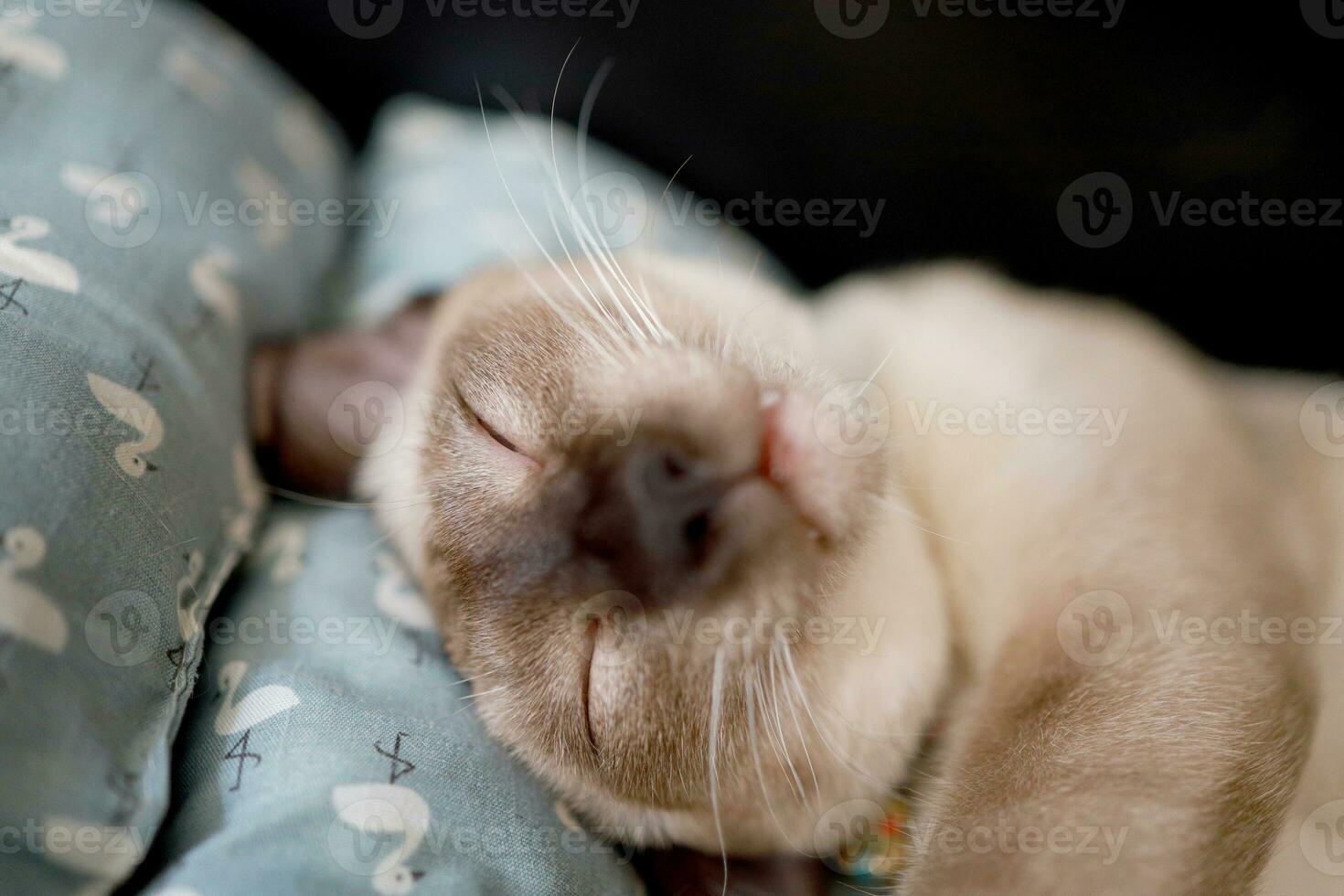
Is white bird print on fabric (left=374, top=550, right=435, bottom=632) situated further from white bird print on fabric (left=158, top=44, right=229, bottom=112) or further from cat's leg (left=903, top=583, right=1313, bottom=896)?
white bird print on fabric (left=158, top=44, right=229, bottom=112)

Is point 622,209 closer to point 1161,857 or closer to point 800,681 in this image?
point 800,681

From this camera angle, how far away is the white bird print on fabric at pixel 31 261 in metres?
1.06

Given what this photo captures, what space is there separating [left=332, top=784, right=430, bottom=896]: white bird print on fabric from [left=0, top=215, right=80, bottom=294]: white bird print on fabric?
28.6 inches

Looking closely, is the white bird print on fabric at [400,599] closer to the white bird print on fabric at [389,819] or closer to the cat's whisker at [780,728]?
the white bird print on fabric at [389,819]

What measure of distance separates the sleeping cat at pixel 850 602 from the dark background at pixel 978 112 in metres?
0.75

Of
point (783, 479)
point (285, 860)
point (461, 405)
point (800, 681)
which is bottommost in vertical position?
point (285, 860)

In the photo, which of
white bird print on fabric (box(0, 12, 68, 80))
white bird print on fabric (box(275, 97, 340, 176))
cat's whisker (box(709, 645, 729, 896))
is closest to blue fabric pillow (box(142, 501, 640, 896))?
cat's whisker (box(709, 645, 729, 896))

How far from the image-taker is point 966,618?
1310 mm

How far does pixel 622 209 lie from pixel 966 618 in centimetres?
112

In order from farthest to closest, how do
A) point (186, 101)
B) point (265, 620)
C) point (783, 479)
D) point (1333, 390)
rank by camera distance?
point (1333, 390) < point (186, 101) < point (265, 620) < point (783, 479)

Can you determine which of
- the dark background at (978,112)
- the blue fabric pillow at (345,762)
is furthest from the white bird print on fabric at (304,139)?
the blue fabric pillow at (345,762)

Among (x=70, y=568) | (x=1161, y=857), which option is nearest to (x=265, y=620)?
(x=70, y=568)

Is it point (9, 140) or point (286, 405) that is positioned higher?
point (9, 140)

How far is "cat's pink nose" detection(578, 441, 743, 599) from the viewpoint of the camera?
95 cm
